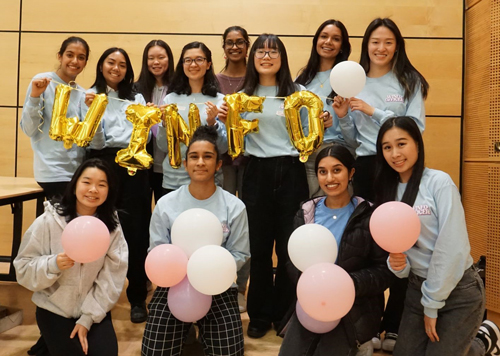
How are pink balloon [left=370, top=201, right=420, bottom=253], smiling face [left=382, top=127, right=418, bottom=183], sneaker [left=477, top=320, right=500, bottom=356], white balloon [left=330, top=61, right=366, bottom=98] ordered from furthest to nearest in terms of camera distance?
white balloon [left=330, top=61, right=366, bottom=98] → sneaker [left=477, top=320, right=500, bottom=356] → smiling face [left=382, top=127, right=418, bottom=183] → pink balloon [left=370, top=201, right=420, bottom=253]

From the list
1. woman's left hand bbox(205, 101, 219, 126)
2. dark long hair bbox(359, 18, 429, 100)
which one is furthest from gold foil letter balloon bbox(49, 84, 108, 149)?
dark long hair bbox(359, 18, 429, 100)

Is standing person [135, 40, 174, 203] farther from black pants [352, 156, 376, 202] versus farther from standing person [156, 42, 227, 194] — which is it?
black pants [352, 156, 376, 202]

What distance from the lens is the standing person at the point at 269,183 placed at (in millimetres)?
2279

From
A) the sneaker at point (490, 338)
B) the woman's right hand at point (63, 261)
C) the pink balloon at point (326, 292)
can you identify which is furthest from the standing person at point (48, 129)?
the sneaker at point (490, 338)

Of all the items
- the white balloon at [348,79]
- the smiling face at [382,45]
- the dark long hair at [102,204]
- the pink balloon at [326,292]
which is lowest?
the pink balloon at [326,292]

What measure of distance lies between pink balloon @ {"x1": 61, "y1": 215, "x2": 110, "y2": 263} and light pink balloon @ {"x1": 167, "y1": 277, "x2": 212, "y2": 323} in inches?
15.2

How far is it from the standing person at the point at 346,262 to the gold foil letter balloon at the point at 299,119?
27 cm

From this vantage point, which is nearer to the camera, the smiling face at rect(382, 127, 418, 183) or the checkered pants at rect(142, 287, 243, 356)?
the smiling face at rect(382, 127, 418, 183)

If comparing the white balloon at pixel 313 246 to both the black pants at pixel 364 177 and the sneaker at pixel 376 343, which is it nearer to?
the black pants at pixel 364 177

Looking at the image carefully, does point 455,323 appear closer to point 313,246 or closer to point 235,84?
point 313,246

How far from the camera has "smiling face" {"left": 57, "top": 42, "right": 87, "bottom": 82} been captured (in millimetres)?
2455

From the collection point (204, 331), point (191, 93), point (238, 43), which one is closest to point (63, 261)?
point (204, 331)

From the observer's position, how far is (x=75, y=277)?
6.15 ft

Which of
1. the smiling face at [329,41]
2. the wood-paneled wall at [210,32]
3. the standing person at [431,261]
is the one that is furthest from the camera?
the wood-paneled wall at [210,32]
